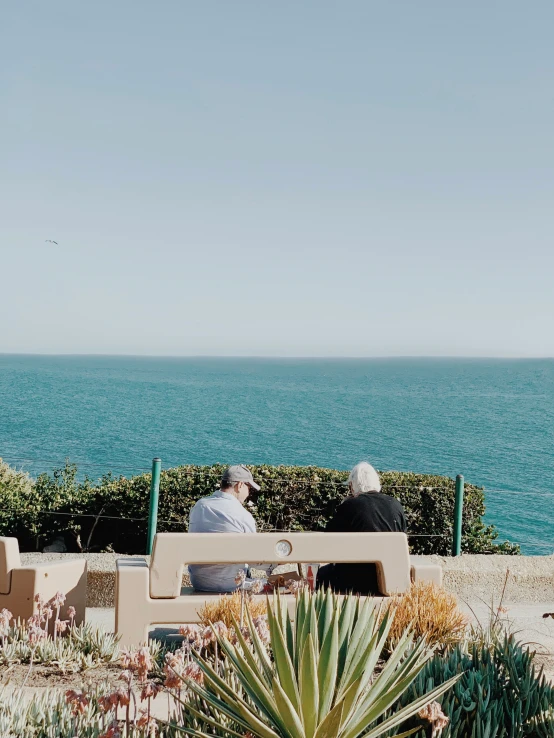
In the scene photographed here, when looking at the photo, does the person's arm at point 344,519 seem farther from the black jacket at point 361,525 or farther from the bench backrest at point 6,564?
the bench backrest at point 6,564

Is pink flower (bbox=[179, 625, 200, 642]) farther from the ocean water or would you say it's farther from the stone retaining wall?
the ocean water

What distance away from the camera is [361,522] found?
4.99 m

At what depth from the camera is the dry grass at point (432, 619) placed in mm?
4156

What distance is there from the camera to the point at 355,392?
136625mm

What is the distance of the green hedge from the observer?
8.93 meters

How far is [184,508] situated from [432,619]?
5295mm

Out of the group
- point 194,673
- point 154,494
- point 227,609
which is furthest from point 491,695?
point 154,494

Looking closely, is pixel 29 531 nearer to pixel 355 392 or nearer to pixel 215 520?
pixel 215 520

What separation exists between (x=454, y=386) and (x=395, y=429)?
260ft

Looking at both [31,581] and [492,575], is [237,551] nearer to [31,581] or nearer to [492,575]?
[31,581]

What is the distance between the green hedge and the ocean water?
1870 cm

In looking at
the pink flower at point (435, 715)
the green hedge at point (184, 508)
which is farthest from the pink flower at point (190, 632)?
the green hedge at point (184, 508)

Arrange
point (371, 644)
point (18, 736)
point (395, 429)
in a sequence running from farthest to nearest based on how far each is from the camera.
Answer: point (395, 429)
point (18, 736)
point (371, 644)

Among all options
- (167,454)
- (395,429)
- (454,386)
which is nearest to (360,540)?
(167,454)
